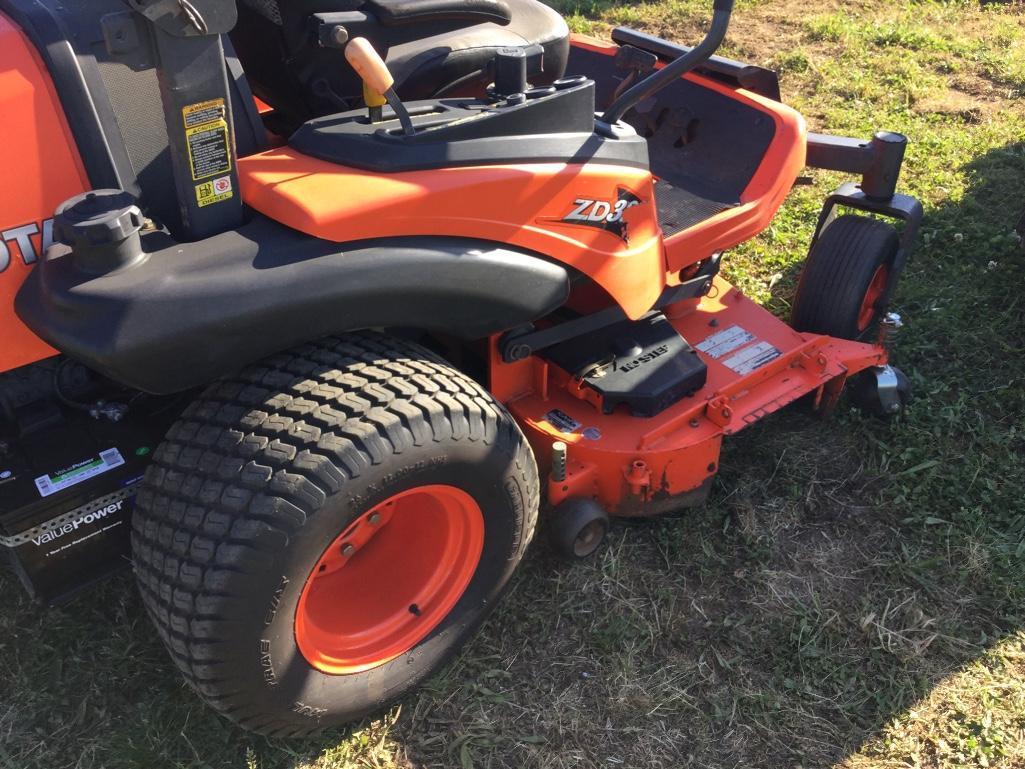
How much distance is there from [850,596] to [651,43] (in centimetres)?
184

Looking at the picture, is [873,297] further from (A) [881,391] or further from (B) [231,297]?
(B) [231,297]

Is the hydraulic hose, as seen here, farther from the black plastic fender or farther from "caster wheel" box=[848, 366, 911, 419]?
"caster wheel" box=[848, 366, 911, 419]

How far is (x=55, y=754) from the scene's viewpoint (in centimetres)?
210

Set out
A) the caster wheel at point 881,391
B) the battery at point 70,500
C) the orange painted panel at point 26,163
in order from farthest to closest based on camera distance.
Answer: the caster wheel at point 881,391 → the battery at point 70,500 → the orange painted panel at point 26,163

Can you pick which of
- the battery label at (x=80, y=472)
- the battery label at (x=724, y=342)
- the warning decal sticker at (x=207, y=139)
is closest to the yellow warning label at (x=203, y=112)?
the warning decal sticker at (x=207, y=139)

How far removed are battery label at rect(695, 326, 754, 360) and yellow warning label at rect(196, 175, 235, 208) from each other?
4.89 ft

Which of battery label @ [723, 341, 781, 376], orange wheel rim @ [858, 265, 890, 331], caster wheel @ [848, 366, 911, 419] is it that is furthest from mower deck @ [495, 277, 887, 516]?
orange wheel rim @ [858, 265, 890, 331]

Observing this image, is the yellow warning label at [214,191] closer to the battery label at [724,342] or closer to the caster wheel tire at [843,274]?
the battery label at [724,342]

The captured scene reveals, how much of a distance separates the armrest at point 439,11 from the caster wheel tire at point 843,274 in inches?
51.3

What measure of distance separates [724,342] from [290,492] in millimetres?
1546

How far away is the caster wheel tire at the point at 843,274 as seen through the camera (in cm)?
300

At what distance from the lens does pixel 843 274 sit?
119 inches

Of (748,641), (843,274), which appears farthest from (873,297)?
(748,641)

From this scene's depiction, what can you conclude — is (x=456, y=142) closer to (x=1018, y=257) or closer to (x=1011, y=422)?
(x=1011, y=422)
